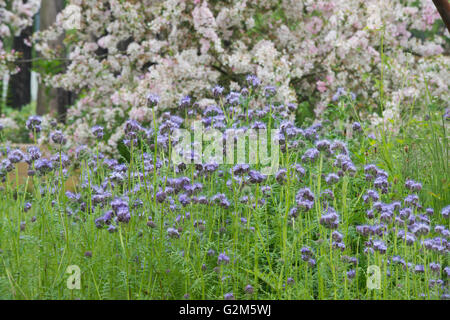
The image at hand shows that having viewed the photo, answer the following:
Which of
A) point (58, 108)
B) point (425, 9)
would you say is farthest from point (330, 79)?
Result: point (58, 108)

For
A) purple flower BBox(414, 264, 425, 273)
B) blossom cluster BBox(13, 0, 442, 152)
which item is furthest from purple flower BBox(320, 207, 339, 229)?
blossom cluster BBox(13, 0, 442, 152)

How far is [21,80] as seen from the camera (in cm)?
1507

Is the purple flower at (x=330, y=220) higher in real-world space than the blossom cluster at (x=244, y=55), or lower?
lower

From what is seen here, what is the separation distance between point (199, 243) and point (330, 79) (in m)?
3.93

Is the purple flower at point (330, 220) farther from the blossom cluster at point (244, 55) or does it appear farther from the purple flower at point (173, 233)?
the blossom cluster at point (244, 55)

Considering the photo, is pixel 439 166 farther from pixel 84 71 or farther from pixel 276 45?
pixel 84 71

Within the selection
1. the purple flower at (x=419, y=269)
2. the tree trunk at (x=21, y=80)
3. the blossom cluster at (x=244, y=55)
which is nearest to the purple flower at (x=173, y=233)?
the purple flower at (x=419, y=269)

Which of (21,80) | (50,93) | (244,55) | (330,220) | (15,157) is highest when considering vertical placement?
(21,80)

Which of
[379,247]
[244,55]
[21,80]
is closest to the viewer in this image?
[379,247]

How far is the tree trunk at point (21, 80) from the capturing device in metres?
14.3

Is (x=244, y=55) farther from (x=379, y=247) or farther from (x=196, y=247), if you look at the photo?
(x=379, y=247)

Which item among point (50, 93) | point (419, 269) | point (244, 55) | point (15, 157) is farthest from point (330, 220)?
point (50, 93)

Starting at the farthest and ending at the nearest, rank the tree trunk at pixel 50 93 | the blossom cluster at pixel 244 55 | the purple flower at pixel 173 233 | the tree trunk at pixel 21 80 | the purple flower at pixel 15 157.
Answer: the tree trunk at pixel 21 80 → the tree trunk at pixel 50 93 → the blossom cluster at pixel 244 55 → the purple flower at pixel 15 157 → the purple flower at pixel 173 233

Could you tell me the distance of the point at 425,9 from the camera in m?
7.12
